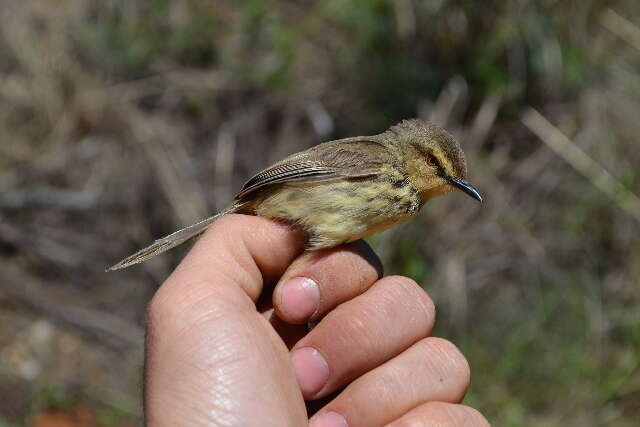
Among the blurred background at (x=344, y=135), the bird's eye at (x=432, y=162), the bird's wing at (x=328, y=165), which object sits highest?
the bird's wing at (x=328, y=165)

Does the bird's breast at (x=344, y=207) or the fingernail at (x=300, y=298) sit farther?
the bird's breast at (x=344, y=207)

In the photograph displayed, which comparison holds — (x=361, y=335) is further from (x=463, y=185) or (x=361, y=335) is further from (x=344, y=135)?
(x=344, y=135)

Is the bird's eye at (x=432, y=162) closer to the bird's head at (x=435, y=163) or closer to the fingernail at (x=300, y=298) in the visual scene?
the bird's head at (x=435, y=163)

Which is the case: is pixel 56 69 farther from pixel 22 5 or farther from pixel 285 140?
pixel 285 140

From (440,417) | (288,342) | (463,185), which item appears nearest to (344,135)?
(463,185)

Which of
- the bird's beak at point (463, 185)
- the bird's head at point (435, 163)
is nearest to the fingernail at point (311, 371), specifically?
the bird's head at point (435, 163)

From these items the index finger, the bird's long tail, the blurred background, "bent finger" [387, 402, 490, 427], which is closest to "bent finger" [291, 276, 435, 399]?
"bent finger" [387, 402, 490, 427]
